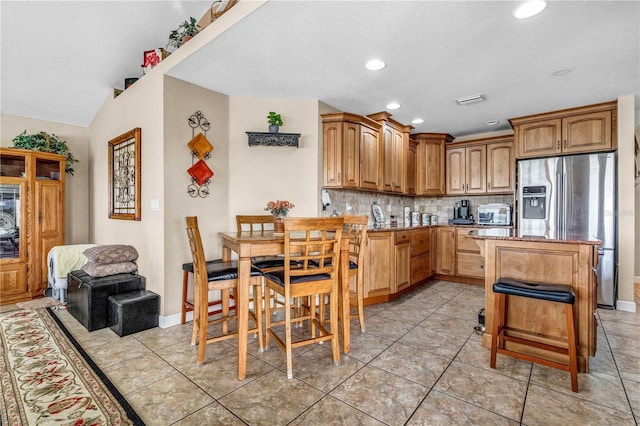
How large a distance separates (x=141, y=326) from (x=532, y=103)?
4.96m

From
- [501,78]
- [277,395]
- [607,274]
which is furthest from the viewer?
[607,274]

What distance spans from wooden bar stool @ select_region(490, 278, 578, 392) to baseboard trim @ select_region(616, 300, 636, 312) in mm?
2222

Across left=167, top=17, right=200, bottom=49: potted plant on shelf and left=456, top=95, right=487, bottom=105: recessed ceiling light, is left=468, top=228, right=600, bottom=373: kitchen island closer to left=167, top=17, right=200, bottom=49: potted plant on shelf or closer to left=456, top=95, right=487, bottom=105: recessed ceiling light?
left=456, top=95, right=487, bottom=105: recessed ceiling light

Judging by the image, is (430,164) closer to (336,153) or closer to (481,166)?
(481,166)

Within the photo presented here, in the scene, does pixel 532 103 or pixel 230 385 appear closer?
pixel 230 385

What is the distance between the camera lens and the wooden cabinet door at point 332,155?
12.0 ft

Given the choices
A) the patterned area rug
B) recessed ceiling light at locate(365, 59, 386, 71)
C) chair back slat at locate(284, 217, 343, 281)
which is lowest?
the patterned area rug

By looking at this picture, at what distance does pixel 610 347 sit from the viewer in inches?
98.6

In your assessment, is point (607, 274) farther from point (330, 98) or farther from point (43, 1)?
point (43, 1)

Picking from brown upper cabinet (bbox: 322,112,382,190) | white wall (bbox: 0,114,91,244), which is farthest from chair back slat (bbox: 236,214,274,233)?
white wall (bbox: 0,114,91,244)

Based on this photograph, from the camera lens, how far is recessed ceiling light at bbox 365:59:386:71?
2.68 metres

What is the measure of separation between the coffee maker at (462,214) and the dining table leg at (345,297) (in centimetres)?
322

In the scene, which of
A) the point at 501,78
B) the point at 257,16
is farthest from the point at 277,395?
the point at 501,78

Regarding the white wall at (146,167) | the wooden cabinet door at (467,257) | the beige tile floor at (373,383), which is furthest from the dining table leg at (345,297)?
the wooden cabinet door at (467,257)
